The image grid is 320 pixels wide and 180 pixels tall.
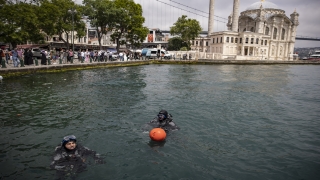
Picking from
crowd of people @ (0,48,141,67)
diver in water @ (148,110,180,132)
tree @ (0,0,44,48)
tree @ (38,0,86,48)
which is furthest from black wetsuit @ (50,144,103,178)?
tree @ (38,0,86,48)

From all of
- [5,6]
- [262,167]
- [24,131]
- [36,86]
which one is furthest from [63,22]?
[262,167]

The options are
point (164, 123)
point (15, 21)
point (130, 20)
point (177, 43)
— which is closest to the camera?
point (164, 123)

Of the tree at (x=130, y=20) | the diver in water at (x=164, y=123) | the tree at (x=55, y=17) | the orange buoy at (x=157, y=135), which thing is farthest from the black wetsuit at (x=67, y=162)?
the tree at (x=130, y=20)

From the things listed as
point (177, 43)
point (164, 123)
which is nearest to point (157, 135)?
point (164, 123)

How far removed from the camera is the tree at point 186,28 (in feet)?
214

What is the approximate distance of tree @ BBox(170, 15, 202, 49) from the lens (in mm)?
65125

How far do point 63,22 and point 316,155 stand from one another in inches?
1510

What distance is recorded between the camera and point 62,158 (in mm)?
4957

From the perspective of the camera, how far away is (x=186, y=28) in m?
66.0

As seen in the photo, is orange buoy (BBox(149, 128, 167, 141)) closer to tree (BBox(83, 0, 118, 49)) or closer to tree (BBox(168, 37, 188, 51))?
tree (BBox(83, 0, 118, 49))

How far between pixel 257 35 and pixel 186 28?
872 inches

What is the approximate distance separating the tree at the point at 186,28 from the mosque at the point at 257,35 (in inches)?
275

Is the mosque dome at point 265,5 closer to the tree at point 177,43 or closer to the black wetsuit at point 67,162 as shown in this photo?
the tree at point 177,43

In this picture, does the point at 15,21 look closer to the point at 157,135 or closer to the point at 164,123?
the point at 164,123
